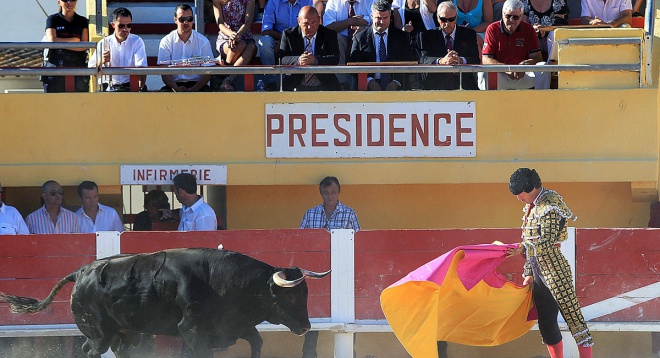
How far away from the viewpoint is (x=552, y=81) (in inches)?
373

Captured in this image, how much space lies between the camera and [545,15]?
9.18 metres

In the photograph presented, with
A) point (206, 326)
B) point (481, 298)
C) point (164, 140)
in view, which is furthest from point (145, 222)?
point (481, 298)

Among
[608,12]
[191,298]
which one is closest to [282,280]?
[191,298]

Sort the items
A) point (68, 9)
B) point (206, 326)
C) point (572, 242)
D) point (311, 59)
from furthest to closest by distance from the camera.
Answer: point (68, 9) < point (311, 59) < point (572, 242) < point (206, 326)

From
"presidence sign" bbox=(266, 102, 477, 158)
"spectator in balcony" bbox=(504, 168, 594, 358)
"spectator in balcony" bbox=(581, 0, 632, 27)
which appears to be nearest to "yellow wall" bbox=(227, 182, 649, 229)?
"presidence sign" bbox=(266, 102, 477, 158)

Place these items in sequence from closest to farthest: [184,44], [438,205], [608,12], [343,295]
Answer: [343,295], [184,44], [608,12], [438,205]

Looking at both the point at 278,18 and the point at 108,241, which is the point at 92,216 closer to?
the point at 108,241

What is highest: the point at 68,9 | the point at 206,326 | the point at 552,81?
the point at 68,9

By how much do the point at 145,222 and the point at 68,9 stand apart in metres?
1.84

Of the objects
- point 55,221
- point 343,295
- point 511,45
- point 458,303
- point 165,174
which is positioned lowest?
point 343,295

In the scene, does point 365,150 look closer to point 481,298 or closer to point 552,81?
point 552,81

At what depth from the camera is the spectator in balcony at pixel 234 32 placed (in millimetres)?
8914

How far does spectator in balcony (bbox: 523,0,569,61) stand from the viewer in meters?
9.16

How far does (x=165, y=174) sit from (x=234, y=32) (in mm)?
1228
